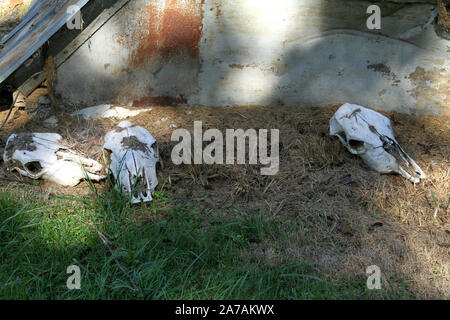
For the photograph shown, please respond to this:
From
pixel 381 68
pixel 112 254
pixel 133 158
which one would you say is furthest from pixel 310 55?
pixel 112 254

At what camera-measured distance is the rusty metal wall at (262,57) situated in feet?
13.5

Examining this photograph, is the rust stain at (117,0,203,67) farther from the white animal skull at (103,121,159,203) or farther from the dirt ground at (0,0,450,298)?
the white animal skull at (103,121,159,203)

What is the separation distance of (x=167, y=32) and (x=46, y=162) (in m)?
1.57

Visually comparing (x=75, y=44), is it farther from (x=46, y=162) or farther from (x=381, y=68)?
(x=381, y=68)

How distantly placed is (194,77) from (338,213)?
6.11ft

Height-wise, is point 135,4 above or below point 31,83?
above

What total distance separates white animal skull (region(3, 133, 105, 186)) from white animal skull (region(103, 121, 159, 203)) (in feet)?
0.57

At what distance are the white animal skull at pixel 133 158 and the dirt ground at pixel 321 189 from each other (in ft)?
0.46

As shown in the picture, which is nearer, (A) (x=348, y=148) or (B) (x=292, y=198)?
Result: (B) (x=292, y=198)

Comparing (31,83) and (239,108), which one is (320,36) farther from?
(31,83)

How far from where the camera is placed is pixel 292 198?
11.6 feet

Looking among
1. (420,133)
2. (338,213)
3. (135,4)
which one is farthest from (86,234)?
(420,133)

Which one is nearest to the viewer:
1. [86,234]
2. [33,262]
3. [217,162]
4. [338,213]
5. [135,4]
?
[33,262]

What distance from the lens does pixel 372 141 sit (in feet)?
12.2
